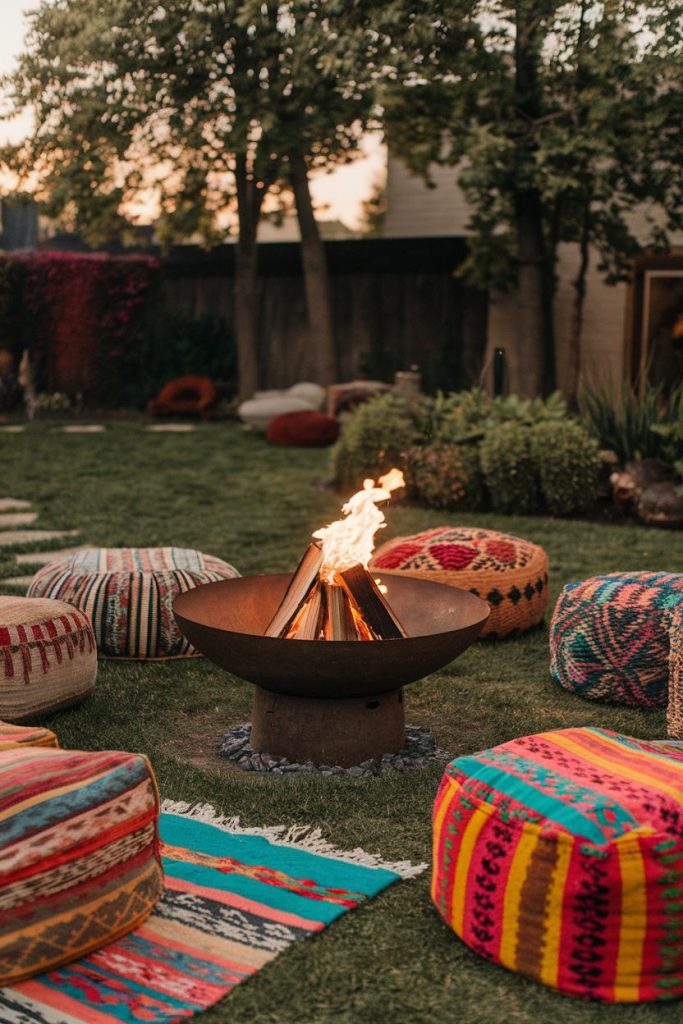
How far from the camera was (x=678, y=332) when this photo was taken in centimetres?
1326

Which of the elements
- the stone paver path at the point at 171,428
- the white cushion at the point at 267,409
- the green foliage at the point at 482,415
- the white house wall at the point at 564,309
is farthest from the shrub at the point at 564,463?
the stone paver path at the point at 171,428

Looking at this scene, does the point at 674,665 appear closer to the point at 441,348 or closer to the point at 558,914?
the point at 558,914

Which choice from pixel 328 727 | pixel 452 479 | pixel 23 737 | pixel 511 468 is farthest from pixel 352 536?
pixel 452 479

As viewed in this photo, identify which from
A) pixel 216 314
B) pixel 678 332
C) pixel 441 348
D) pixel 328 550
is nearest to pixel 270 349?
pixel 216 314

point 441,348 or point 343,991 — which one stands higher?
point 441,348

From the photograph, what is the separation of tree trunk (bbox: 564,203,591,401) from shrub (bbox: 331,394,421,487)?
3.41m

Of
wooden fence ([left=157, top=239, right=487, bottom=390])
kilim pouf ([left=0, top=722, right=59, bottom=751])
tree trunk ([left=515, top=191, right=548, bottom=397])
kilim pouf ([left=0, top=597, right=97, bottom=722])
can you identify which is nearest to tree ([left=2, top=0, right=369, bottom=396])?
wooden fence ([left=157, top=239, right=487, bottom=390])

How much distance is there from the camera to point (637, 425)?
8.99m

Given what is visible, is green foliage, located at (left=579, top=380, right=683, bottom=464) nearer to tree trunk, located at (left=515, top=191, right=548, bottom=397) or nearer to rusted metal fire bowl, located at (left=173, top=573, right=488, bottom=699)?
tree trunk, located at (left=515, top=191, right=548, bottom=397)

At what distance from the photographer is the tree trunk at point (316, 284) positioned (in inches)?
567

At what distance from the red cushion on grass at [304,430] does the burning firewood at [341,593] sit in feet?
28.7

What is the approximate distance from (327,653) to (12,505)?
19.0ft

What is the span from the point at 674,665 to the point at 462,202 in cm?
1254

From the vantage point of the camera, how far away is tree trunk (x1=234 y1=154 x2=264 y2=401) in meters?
15.0
